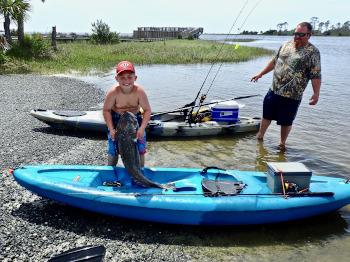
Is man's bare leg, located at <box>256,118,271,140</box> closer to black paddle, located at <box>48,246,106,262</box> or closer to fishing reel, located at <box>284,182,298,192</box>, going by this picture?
fishing reel, located at <box>284,182,298,192</box>

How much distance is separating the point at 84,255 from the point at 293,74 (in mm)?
5338

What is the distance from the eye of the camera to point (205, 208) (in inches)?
165

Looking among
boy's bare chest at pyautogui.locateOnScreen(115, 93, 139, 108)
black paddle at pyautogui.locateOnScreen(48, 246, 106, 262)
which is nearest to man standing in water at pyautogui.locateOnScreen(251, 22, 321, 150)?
boy's bare chest at pyautogui.locateOnScreen(115, 93, 139, 108)

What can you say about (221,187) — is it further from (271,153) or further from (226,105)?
(226,105)

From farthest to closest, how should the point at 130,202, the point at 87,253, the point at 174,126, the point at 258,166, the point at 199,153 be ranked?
the point at 174,126 < the point at 199,153 < the point at 258,166 < the point at 130,202 < the point at 87,253

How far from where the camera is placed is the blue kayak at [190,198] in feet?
13.8

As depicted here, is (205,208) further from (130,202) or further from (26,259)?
(26,259)

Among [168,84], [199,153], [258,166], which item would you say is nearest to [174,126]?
[199,153]

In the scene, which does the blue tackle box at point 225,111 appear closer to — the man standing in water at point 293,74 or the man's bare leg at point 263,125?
the man's bare leg at point 263,125

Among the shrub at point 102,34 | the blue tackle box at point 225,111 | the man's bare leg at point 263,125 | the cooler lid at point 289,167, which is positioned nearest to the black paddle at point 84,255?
the cooler lid at point 289,167

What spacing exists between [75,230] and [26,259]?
75 cm

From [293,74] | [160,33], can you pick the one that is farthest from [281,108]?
[160,33]

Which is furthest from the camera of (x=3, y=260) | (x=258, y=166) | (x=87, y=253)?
(x=258, y=166)

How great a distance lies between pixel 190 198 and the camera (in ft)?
14.0
